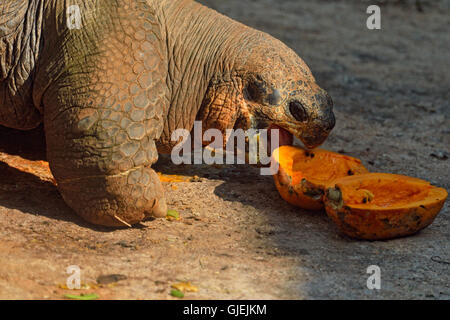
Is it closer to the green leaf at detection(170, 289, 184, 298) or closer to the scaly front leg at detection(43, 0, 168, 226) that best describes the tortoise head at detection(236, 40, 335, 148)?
the scaly front leg at detection(43, 0, 168, 226)

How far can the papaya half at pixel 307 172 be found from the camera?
365 centimetres

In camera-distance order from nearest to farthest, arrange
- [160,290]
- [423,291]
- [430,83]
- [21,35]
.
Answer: [160,290] → [423,291] → [21,35] → [430,83]

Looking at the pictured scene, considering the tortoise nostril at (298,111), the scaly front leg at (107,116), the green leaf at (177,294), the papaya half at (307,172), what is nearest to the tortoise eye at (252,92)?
the tortoise nostril at (298,111)

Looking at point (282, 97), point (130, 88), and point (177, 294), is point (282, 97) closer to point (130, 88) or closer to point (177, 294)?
point (130, 88)

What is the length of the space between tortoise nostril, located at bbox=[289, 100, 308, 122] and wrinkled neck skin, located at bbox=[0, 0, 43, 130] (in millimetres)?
1392

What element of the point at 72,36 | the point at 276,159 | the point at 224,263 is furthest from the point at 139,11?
the point at 224,263

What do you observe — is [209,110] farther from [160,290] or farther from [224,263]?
[160,290]

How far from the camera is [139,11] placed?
3420 mm

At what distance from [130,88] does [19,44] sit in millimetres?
680

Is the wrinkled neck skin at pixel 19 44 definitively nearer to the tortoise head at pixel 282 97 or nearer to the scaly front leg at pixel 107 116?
the scaly front leg at pixel 107 116

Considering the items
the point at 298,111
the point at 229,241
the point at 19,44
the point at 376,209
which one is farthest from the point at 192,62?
the point at 376,209

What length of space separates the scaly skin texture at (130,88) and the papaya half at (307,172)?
197mm

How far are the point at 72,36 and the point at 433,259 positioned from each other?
6.86ft

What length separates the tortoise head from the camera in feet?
12.0
